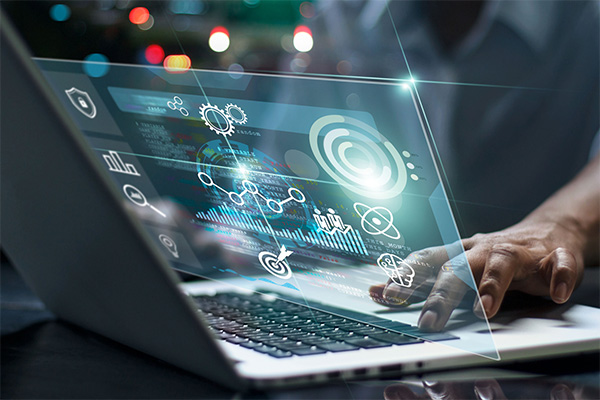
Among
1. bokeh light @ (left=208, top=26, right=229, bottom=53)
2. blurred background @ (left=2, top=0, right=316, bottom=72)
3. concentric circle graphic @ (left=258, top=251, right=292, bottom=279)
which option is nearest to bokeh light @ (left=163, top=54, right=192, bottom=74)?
concentric circle graphic @ (left=258, top=251, right=292, bottom=279)

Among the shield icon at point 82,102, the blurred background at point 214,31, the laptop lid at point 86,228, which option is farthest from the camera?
the blurred background at point 214,31

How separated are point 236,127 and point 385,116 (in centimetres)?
8

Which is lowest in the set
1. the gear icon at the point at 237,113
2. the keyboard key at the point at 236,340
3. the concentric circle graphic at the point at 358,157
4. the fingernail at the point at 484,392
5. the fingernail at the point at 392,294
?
the fingernail at the point at 484,392

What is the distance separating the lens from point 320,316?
0.34 meters

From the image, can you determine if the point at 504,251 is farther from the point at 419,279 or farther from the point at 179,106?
the point at 179,106

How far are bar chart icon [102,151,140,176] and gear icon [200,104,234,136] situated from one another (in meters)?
0.09

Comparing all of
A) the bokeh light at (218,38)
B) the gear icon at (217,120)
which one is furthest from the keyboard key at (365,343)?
the bokeh light at (218,38)

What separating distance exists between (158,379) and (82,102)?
179 millimetres

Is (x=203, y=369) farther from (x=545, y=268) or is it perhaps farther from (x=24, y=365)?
(x=545, y=268)

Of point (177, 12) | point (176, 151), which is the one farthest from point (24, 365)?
point (177, 12)

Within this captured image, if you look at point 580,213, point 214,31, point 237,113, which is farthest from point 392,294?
point 214,31

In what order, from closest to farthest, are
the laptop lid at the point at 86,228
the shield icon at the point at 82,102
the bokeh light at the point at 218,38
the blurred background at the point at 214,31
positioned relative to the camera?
the laptop lid at the point at 86,228 → the shield icon at the point at 82,102 → the blurred background at the point at 214,31 → the bokeh light at the point at 218,38

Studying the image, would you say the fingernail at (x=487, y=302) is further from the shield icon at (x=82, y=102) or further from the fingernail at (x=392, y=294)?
the shield icon at (x=82, y=102)

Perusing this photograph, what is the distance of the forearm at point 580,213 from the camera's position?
599mm
